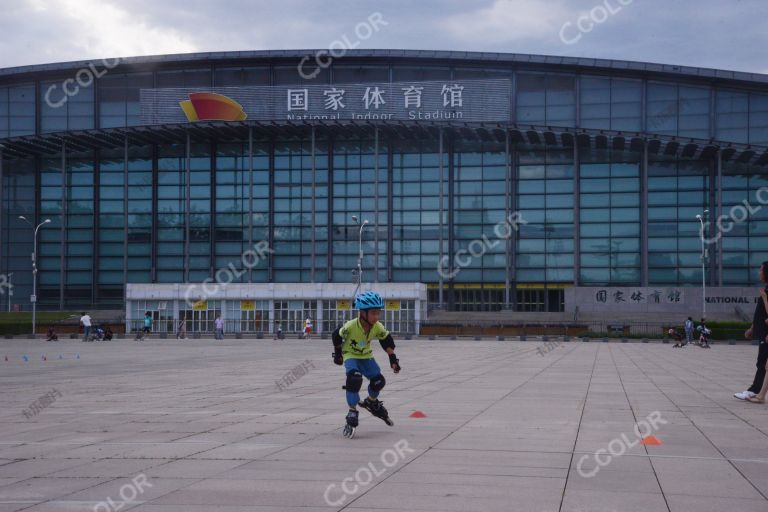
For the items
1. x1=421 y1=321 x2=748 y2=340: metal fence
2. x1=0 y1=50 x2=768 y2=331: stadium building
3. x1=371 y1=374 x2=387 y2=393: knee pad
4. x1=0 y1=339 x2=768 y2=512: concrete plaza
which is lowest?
x1=421 y1=321 x2=748 y2=340: metal fence

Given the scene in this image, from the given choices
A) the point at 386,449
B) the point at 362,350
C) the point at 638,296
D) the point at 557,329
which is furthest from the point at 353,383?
the point at 638,296

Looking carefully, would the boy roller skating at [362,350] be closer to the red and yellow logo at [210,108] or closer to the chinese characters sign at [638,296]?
the chinese characters sign at [638,296]

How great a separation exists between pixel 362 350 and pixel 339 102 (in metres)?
70.6

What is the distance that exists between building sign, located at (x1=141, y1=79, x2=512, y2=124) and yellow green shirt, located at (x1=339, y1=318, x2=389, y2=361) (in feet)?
221

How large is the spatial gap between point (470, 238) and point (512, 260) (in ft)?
14.2

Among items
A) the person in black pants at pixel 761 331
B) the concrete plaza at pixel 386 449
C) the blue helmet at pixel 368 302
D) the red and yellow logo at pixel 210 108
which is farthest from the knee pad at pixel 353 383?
the red and yellow logo at pixel 210 108

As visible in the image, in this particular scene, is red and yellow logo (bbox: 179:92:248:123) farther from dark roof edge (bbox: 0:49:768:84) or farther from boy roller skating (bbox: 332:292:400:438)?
boy roller skating (bbox: 332:292:400:438)

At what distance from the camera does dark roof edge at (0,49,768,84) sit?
75688 millimetres

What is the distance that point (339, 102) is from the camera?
79375mm

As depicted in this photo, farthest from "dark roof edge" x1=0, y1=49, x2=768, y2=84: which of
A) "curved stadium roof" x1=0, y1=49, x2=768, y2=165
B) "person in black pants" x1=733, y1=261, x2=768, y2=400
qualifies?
"person in black pants" x1=733, y1=261, x2=768, y2=400

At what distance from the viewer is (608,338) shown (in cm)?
5897

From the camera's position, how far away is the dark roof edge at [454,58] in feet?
248

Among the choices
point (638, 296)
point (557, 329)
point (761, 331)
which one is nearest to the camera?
point (761, 331)

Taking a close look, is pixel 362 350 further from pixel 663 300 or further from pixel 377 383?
pixel 663 300
